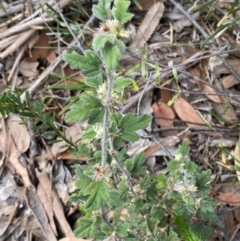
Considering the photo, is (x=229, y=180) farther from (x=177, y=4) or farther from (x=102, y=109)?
(x=102, y=109)

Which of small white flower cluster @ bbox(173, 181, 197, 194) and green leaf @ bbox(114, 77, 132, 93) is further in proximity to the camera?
small white flower cluster @ bbox(173, 181, 197, 194)

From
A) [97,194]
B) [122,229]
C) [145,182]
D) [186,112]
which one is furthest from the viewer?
A: [186,112]

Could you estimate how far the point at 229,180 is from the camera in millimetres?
2064

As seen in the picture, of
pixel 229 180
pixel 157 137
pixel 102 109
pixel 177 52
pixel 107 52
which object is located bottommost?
pixel 229 180

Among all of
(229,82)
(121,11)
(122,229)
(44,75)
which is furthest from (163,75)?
(121,11)

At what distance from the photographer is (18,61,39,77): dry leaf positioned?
7.54 feet

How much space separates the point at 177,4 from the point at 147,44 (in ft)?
0.79

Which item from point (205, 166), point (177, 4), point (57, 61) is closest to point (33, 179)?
point (57, 61)

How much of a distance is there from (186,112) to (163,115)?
0.34 feet

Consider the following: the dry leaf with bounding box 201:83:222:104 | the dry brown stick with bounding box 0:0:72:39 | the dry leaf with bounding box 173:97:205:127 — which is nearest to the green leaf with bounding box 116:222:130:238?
the dry leaf with bounding box 173:97:205:127

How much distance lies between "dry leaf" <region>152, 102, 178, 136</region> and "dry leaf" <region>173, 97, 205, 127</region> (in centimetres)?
3

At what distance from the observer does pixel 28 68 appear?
2.31 meters

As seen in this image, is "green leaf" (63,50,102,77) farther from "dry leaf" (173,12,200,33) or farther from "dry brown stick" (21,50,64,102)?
"dry leaf" (173,12,200,33)

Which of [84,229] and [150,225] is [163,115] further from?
[84,229]
